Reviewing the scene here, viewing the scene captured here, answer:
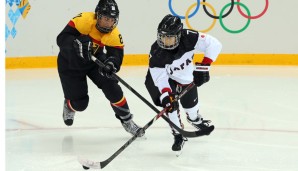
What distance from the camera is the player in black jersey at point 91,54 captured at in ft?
10.2

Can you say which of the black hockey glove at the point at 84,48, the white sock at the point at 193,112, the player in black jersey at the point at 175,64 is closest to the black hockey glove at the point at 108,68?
the black hockey glove at the point at 84,48

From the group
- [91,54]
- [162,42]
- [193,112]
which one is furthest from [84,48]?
[193,112]

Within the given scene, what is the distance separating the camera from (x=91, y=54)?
3.10m

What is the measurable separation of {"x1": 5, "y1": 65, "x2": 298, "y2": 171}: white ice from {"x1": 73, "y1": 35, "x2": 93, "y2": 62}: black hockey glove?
57cm

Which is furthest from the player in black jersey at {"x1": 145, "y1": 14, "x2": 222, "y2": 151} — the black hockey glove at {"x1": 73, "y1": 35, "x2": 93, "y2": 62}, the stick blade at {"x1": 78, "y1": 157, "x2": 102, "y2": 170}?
the stick blade at {"x1": 78, "y1": 157, "x2": 102, "y2": 170}

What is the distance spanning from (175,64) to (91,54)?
0.49 metres

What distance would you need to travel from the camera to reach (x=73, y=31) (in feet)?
11.0

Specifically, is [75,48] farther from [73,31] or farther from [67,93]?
[67,93]

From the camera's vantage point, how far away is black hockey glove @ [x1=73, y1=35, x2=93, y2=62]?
307 centimetres

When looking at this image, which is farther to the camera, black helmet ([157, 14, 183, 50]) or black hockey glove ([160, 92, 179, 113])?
black hockey glove ([160, 92, 179, 113])

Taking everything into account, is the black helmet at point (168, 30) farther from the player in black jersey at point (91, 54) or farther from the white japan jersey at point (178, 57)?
the player in black jersey at point (91, 54)

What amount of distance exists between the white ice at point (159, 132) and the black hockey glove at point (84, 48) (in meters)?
0.57

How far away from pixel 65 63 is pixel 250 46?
370cm

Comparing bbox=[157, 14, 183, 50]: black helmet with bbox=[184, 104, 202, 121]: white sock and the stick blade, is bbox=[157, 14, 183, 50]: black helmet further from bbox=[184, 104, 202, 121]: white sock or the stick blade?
the stick blade
